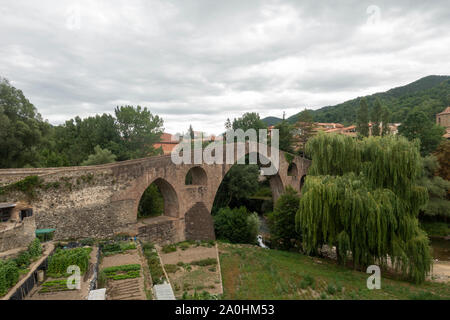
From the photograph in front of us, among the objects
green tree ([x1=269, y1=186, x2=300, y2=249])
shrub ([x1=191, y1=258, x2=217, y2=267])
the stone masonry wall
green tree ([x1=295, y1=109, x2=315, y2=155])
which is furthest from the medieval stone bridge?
green tree ([x1=295, y1=109, x2=315, y2=155])

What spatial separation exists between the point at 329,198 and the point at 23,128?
756 inches

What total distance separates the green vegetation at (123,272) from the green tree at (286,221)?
30.5 feet

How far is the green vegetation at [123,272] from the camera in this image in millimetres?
10160

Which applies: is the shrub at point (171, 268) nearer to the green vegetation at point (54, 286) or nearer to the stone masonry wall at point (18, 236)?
the green vegetation at point (54, 286)

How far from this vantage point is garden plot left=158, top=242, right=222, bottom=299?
34.4 ft

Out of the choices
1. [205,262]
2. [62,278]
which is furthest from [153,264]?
[62,278]

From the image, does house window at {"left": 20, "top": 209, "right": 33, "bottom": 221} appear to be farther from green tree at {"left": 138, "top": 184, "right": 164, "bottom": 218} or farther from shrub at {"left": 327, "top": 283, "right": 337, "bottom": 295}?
shrub at {"left": 327, "top": 283, "right": 337, "bottom": 295}

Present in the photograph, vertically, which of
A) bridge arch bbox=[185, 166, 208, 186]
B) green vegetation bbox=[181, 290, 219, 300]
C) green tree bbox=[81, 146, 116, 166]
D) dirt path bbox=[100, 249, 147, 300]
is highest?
green tree bbox=[81, 146, 116, 166]

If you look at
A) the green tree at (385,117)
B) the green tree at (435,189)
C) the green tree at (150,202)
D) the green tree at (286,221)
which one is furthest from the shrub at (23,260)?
the green tree at (385,117)

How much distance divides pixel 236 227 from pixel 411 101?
65197 millimetres

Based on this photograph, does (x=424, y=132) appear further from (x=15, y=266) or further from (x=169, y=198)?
(x=15, y=266)

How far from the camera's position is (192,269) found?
1283 centimetres

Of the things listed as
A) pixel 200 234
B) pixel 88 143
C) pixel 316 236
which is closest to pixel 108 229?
pixel 200 234

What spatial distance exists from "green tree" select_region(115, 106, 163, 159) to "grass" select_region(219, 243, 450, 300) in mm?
14175
